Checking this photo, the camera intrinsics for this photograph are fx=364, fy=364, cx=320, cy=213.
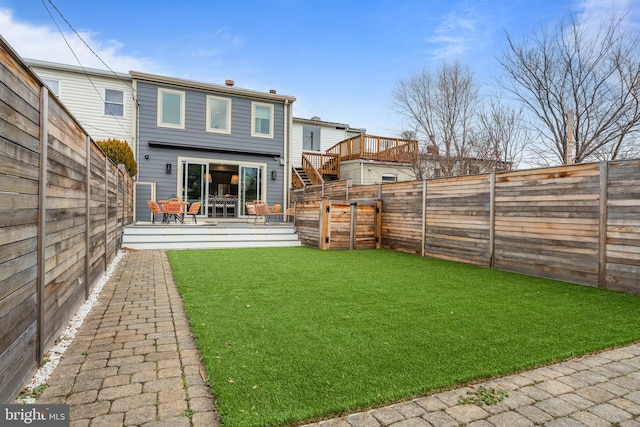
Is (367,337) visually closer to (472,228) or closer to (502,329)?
(502,329)

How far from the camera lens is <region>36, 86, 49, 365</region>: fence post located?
7.41 ft

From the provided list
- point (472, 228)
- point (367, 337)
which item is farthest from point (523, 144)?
point (367, 337)

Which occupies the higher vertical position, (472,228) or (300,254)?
(472,228)

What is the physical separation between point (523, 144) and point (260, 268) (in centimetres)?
1255

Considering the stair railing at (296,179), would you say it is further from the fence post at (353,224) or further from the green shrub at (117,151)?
the green shrub at (117,151)

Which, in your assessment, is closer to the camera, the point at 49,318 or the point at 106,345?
the point at 49,318

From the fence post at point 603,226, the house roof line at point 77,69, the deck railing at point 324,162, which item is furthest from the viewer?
the deck railing at point 324,162

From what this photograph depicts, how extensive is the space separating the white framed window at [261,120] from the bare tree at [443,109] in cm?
653

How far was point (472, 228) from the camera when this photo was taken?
6.93m

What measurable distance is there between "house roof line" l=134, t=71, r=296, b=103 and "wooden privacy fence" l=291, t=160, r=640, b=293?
7.29m

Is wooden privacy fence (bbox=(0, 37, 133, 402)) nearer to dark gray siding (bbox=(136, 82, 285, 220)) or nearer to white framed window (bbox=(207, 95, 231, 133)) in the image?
dark gray siding (bbox=(136, 82, 285, 220))

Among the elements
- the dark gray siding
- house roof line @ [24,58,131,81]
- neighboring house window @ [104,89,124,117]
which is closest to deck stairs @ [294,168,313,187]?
the dark gray siding

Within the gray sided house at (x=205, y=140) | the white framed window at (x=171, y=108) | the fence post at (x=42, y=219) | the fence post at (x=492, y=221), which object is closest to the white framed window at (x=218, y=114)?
the gray sided house at (x=205, y=140)

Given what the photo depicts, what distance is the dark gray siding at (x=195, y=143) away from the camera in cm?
1224
